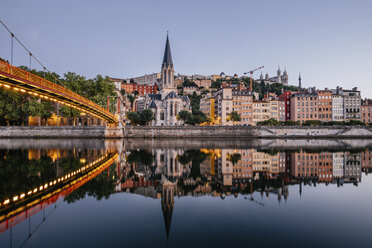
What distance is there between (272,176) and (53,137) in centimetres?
→ 5109

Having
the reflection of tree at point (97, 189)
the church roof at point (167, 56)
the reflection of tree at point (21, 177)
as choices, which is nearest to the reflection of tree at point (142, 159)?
the reflection of tree at point (21, 177)

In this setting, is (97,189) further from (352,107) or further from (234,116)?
(352,107)

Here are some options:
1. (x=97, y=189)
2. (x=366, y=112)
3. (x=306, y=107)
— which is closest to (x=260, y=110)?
(x=306, y=107)

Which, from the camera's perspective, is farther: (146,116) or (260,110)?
(260,110)

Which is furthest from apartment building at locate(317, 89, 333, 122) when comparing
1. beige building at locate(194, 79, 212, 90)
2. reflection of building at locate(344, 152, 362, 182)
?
beige building at locate(194, 79, 212, 90)

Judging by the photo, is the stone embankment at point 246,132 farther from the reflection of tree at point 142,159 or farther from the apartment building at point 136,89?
the apartment building at point 136,89

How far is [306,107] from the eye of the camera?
271ft

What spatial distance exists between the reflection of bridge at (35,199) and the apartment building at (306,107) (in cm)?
7843

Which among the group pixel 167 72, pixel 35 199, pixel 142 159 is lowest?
pixel 142 159

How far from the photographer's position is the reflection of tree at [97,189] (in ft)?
35.1

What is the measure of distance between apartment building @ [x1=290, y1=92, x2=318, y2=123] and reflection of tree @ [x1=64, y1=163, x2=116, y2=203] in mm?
77718

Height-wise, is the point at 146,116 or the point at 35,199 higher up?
the point at 146,116

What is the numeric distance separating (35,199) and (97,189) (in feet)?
8.35

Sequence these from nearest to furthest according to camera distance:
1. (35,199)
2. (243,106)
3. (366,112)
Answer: (35,199) < (243,106) < (366,112)
